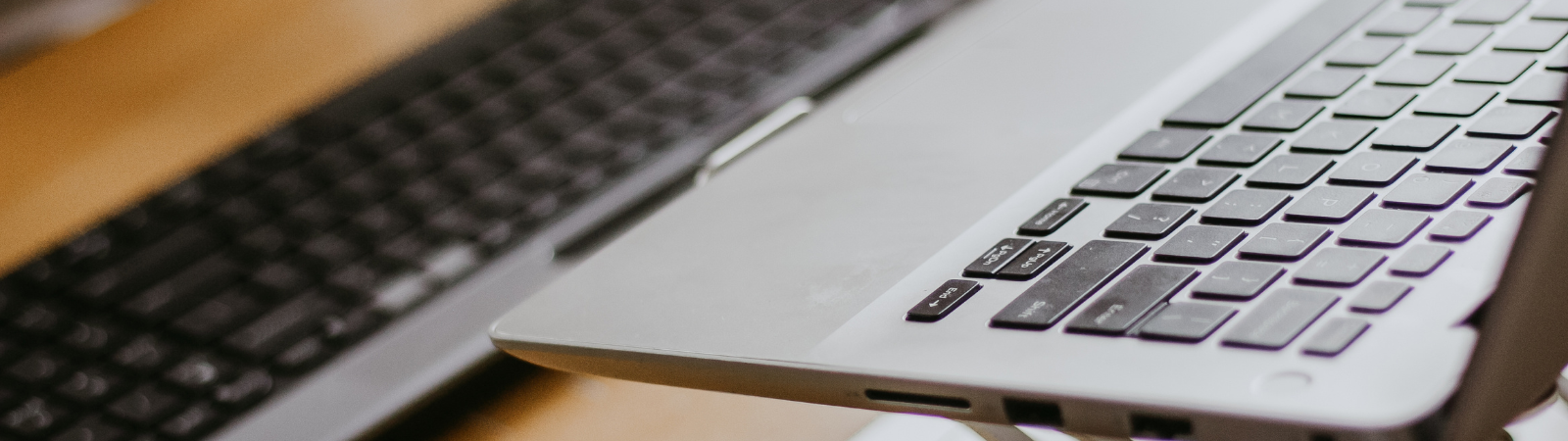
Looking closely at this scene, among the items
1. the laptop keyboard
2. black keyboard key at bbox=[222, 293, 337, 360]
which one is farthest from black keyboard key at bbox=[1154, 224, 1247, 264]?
black keyboard key at bbox=[222, 293, 337, 360]

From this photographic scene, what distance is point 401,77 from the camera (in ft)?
1.94

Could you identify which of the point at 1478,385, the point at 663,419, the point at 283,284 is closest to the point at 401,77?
the point at 283,284

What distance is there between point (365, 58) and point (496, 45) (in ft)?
0.40

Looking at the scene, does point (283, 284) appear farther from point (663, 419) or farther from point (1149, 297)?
point (1149, 297)

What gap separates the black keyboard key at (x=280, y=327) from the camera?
1.40ft

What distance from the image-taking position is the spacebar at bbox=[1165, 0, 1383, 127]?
0.33 meters

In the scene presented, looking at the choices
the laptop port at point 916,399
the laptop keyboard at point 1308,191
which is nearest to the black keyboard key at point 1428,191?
the laptop keyboard at point 1308,191

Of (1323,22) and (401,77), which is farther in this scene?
(401,77)

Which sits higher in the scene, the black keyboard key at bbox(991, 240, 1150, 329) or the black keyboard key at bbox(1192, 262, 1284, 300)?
the black keyboard key at bbox(991, 240, 1150, 329)

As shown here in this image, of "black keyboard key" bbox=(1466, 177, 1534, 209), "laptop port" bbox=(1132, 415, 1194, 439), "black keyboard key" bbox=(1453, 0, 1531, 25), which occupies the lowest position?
"laptop port" bbox=(1132, 415, 1194, 439)

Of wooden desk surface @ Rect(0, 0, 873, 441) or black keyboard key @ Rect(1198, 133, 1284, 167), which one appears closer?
black keyboard key @ Rect(1198, 133, 1284, 167)

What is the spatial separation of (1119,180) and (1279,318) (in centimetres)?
9

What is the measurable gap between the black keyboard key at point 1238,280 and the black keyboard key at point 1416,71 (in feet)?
0.36

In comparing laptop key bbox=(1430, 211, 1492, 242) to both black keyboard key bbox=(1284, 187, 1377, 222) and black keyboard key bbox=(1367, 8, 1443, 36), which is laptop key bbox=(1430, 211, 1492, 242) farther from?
black keyboard key bbox=(1367, 8, 1443, 36)
